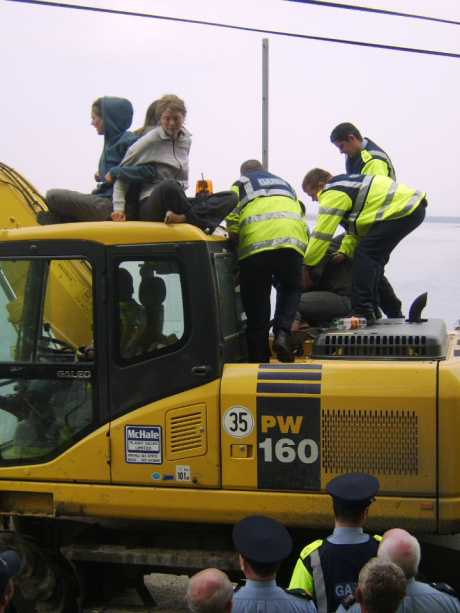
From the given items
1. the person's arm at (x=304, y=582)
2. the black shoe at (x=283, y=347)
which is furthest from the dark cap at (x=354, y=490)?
the black shoe at (x=283, y=347)

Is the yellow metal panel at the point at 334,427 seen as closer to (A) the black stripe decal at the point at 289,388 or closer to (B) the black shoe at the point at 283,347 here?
(A) the black stripe decal at the point at 289,388

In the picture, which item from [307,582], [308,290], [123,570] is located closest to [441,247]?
[308,290]

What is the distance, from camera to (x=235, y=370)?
568 cm

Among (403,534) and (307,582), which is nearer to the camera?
(403,534)

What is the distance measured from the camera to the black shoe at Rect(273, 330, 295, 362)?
Result: 6266 mm

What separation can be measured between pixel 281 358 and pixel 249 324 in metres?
0.31

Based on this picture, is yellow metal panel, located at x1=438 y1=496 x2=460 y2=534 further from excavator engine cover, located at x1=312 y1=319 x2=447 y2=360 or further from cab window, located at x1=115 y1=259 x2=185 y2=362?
cab window, located at x1=115 y1=259 x2=185 y2=362

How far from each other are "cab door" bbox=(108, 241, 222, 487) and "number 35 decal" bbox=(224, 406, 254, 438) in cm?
7

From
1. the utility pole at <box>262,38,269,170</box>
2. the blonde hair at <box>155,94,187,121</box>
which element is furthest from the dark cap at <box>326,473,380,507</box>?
the utility pole at <box>262,38,269,170</box>

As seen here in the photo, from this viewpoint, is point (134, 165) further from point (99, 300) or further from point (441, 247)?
point (441, 247)

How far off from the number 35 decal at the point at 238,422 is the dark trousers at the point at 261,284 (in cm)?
72

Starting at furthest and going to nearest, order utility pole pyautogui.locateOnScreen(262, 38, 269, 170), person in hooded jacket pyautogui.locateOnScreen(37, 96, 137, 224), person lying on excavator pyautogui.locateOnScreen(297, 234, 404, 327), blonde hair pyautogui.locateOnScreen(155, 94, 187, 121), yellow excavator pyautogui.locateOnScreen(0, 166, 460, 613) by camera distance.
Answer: utility pole pyautogui.locateOnScreen(262, 38, 269, 170)
person lying on excavator pyautogui.locateOnScreen(297, 234, 404, 327)
person in hooded jacket pyautogui.locateOnScreen(37, 96, 137, 224)
blonde hair pyautogui.locateOnScreen(155, 94, 187, 121)
yellow excavator pyautogui.locateOnScreen(0, 166, 460, 613)

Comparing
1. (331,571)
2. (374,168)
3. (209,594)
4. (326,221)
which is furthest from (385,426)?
(374,168)

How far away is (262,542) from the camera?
3672 mm
